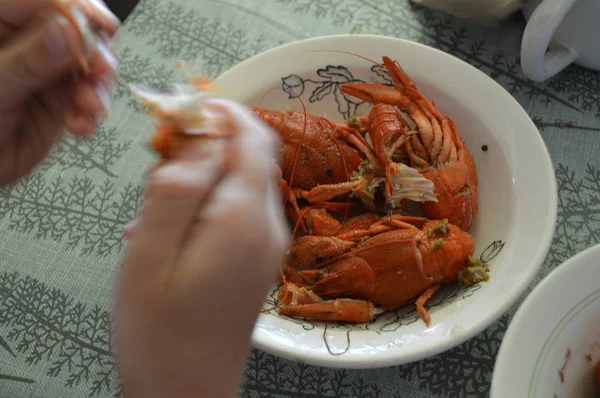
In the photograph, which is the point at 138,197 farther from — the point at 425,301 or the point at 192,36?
the point at 425,301

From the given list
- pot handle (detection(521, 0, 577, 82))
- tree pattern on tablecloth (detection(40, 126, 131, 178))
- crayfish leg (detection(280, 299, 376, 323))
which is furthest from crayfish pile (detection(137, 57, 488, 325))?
tree pattern on tablecloth (detection(40, 126, 131, 178))

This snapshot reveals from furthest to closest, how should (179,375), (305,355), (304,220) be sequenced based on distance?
(304,220) → (305,355) → (179,375)

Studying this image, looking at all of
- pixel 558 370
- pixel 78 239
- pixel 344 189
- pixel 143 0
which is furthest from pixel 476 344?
pixel 143 0

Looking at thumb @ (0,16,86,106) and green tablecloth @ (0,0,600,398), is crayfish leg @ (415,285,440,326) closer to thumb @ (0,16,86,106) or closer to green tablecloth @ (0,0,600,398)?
green tablecloth @ (0,0,600,398)

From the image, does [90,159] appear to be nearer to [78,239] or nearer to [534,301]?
[78,239]

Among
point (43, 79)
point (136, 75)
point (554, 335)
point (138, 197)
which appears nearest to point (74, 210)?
point (138, 197)
